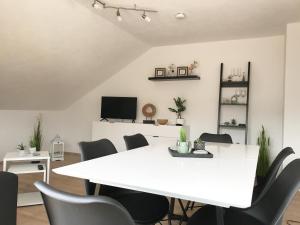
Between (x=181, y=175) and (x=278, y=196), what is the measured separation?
557 mm

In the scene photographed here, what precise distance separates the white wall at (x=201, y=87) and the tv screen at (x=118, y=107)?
18cm

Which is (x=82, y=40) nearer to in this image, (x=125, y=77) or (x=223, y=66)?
(x=125, y=77)

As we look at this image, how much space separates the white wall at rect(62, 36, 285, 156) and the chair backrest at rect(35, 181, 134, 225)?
4.19 metres

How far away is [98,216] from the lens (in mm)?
873

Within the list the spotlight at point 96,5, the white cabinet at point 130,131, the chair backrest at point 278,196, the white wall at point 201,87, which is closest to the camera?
the chair backrest at point 278,196

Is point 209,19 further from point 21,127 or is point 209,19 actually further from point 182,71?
point 21,127

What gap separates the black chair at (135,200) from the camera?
1.56m

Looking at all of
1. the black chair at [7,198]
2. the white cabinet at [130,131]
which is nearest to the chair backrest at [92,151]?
the black chair at [7,198]

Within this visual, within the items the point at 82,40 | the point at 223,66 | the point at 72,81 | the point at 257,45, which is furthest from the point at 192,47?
the point at 72,81

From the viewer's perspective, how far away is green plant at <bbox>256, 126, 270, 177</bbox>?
4110 mm

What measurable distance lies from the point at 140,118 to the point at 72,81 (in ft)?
5.24

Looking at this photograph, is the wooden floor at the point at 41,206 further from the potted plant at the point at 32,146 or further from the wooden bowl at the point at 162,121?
the wooden bowl at the point at 162,121

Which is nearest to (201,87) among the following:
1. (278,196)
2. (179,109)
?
(179,109)

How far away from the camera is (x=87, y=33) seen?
394cm
